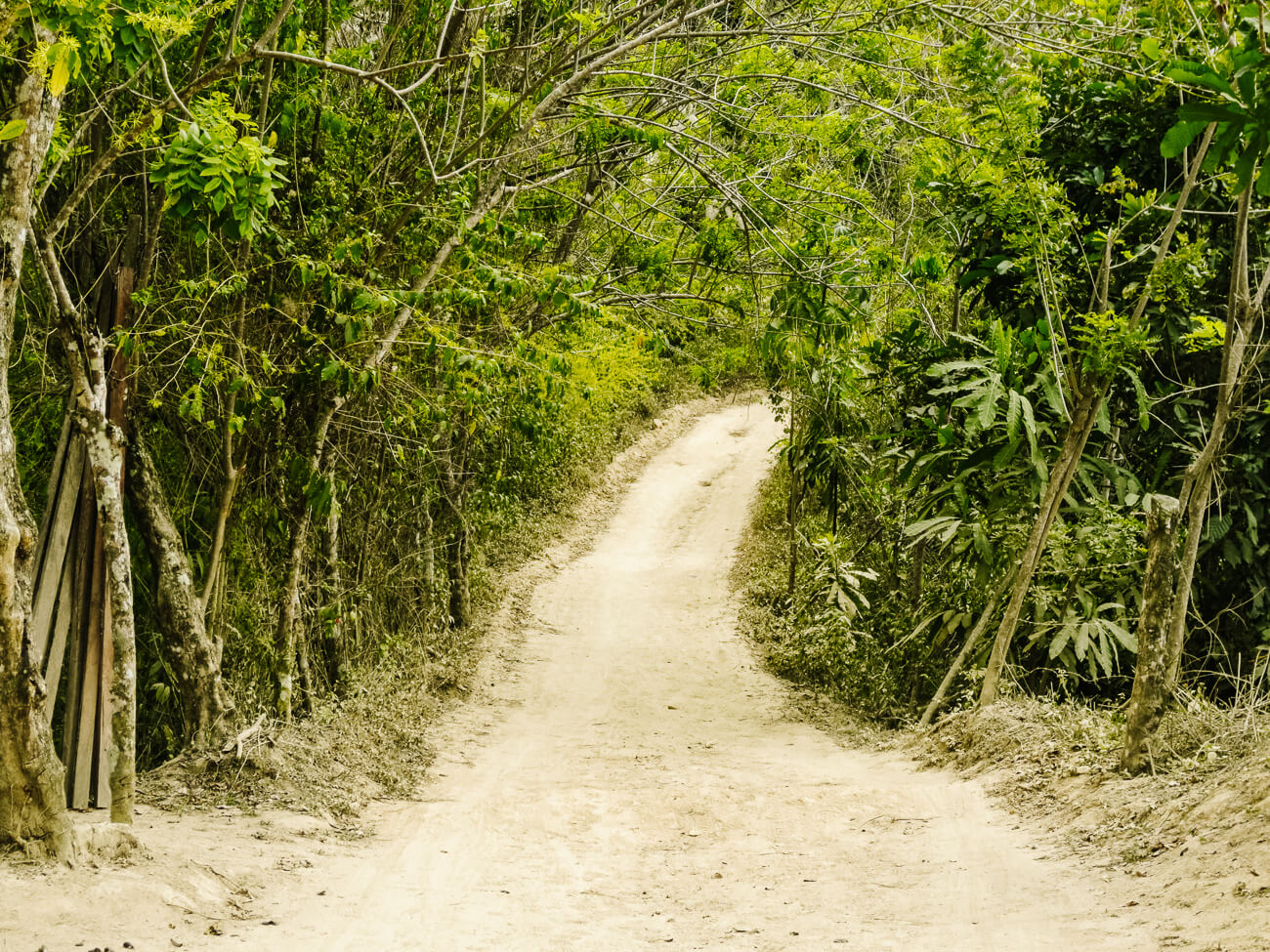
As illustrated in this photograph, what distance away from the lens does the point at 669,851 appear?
6004 millimetres

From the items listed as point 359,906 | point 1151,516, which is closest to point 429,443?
point 359,906

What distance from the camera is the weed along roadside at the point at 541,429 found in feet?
15.1

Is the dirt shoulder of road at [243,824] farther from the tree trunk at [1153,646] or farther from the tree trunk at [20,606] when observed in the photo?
the tree trunk at [1153,646]

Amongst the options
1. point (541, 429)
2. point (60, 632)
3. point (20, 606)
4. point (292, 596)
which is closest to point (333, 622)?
point (292, 596)

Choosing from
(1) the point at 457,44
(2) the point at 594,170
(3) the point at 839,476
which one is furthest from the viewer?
(3) the point at 839,476

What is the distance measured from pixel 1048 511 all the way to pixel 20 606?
21.2ft

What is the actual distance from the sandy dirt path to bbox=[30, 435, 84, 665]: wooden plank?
171cm

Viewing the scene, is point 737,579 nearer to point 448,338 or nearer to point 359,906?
point 448,338

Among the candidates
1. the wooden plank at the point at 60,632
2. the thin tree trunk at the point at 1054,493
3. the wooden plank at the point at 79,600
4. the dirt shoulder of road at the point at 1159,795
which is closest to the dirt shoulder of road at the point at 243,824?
the wooden plank at the point at 79,600

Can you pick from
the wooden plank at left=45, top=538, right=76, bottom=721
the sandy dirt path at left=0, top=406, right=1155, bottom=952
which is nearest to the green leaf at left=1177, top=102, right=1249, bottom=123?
the sandy dirt path at left=0, top=406, right=1155, bottom=952

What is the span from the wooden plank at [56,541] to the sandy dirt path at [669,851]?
1.71 metres

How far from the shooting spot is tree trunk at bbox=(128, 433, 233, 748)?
6348mm

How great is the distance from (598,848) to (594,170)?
647 cm

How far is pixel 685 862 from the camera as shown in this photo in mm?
5789
